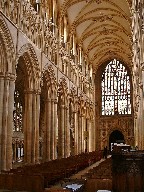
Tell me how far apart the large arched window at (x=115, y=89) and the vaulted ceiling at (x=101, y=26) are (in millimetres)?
1603

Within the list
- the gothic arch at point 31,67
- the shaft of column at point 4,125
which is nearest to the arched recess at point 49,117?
the gothic arch at point 31,67

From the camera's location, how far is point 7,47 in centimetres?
1499

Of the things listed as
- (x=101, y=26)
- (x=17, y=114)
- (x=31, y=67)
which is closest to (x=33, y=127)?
(x=31, y=67)

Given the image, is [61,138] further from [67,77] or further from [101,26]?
[101,26]

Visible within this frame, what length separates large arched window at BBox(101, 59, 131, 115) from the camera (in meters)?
41.9

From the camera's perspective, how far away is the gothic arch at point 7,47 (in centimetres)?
1463

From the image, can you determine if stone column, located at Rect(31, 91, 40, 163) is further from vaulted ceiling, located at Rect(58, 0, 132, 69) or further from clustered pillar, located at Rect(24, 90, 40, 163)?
vaulted ceiling, located at Rect(58, 0, 132, 69)

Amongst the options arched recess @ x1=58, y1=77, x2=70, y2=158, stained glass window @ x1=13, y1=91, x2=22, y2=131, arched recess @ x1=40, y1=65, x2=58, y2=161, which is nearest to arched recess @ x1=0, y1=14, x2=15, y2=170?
arched recess @ x1=40, y1=65, x2=58, y2=161

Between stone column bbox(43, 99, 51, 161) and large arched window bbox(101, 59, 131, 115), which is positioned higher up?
large arched window bbox(101, 59, 131, 115)

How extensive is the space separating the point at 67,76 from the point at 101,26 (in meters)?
9.55

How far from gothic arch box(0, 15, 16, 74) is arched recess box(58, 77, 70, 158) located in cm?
992

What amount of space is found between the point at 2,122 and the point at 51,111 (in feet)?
28.1

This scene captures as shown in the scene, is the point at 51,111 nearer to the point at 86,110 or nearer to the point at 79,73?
the point at 79,73

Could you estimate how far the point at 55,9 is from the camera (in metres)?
24.8
